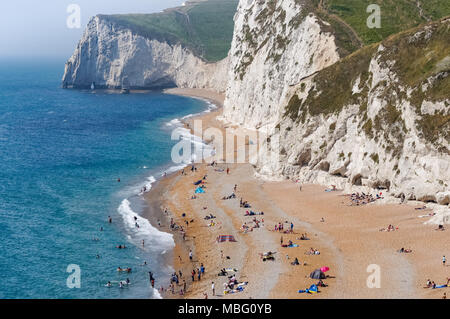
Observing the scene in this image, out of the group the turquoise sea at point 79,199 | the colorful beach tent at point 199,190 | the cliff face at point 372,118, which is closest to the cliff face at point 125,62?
the turquoise sea at point 79,199

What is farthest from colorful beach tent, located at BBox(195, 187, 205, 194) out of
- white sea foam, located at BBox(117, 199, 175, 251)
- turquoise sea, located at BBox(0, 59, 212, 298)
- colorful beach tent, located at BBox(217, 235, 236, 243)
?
colorful beach tent, located at BBox(217, 235, 236, 243)

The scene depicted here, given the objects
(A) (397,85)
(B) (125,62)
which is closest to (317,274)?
(A) (397,85)

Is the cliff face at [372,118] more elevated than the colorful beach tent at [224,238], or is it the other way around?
the cliff face at [372,118]

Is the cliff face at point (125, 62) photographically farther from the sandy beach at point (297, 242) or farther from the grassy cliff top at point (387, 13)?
the sandy beach at point (297, 242)

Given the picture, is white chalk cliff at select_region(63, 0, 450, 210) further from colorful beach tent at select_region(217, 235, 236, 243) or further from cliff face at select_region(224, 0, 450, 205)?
colorful beach tent at select_region(217, 235, 236, 243)

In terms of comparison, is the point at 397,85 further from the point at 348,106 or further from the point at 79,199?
the point at 79,199

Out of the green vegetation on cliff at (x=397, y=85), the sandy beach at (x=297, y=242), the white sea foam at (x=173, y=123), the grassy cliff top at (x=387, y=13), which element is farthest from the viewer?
the white sea foam at (x=173, y=123)
